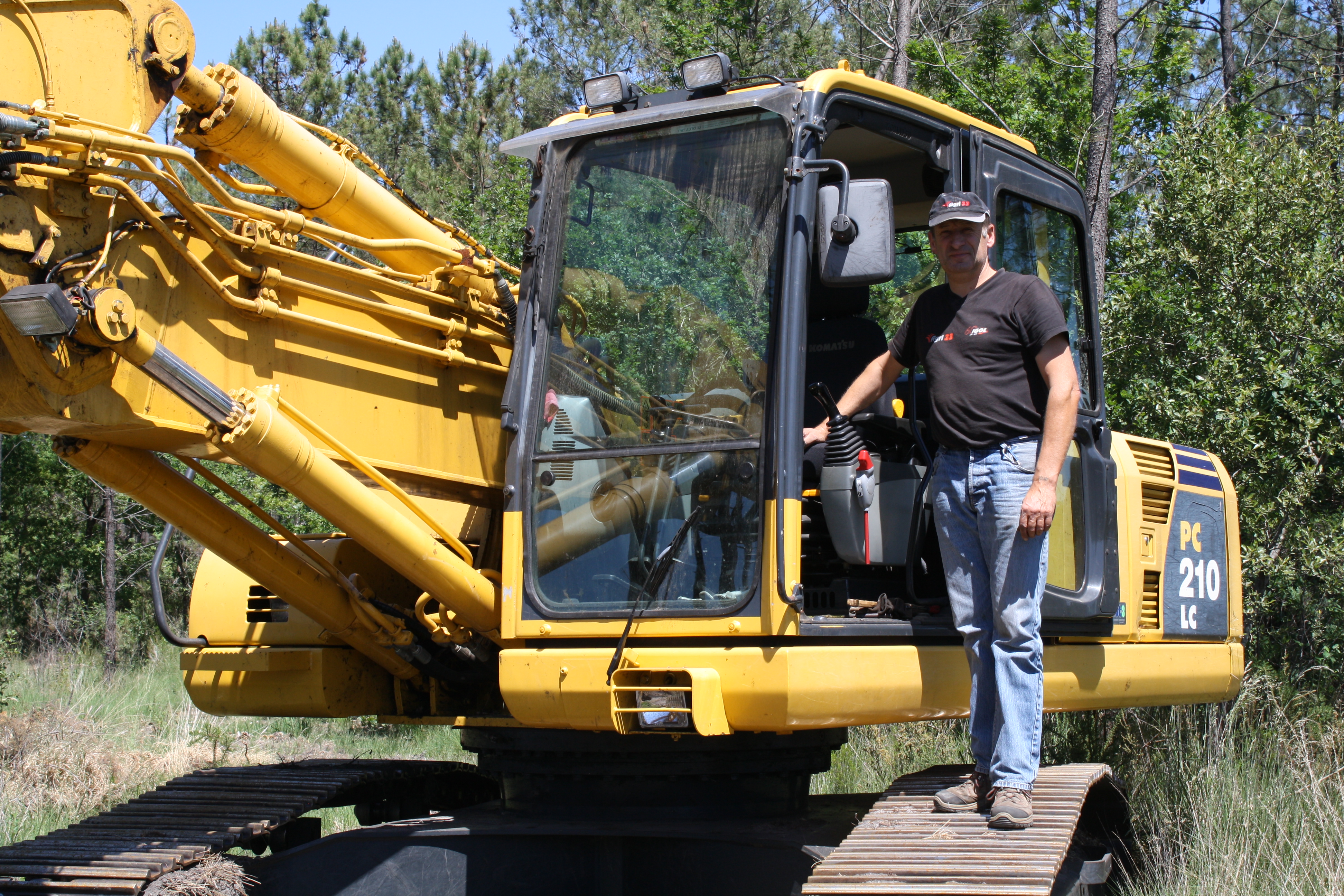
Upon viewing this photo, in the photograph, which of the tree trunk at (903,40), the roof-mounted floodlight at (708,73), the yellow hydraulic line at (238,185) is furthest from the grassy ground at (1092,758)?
the tree trunk at (903,40)

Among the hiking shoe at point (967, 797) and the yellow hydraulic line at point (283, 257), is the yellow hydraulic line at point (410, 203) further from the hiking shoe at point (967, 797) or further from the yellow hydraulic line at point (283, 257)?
the hiking shoe at point (967, 797)

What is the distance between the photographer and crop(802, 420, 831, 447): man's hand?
4.07m

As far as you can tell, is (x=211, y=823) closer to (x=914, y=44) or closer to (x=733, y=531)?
(x=733, y=531)

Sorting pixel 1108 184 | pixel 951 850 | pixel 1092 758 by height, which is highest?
pixel 1108 184

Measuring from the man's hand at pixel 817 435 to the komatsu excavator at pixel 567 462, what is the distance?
5 centimetres

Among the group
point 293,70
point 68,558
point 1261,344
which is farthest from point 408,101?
point 1261,344

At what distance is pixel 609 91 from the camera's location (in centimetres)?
441

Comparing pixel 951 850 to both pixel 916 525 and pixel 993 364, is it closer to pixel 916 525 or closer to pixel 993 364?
pixel 916 525

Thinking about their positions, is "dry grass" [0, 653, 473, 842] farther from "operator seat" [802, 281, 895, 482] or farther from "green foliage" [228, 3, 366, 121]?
"green foliage" [228, 3, 366, 121]

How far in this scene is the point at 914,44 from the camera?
12.8 metres

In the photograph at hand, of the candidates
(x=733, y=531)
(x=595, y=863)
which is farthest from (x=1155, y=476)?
(x=595, y=863)

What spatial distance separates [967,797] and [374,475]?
2192 millimetres

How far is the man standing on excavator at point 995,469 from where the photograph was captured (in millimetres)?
3832

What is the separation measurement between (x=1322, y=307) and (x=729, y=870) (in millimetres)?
6408
